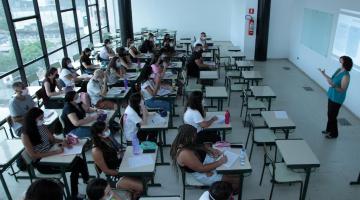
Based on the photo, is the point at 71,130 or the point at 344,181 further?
the point at 71,130

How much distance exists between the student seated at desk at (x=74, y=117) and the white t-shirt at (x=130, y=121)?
0.66 metres

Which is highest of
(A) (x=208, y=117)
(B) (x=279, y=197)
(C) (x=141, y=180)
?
(A) (x=208, y=117)

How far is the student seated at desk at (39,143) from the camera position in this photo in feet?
12.7

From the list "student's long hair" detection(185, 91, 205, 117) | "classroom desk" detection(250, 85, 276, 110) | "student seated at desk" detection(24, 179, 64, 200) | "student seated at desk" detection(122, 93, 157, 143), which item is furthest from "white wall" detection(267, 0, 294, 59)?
"student seated at desk" detection(24, 179, 64, 200)

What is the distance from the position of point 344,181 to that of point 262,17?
7.95 m

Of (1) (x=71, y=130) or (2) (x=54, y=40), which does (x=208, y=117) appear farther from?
(2) (x=54, y=40)

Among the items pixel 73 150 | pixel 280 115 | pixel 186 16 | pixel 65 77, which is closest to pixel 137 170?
pixel 73 150

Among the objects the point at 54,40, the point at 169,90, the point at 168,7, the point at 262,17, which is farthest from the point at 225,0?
the point at 169,90

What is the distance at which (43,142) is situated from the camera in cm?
409

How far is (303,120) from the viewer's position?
6.72 m

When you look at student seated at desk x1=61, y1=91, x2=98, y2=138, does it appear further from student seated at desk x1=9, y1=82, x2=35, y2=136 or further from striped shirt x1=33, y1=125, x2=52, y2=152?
student seated at desk x1=9, y1=82, x2=35, y2=136

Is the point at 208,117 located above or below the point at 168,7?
below

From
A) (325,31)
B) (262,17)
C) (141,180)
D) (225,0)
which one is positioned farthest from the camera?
(225,0)

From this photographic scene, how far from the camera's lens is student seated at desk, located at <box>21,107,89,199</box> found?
388 centimetres
